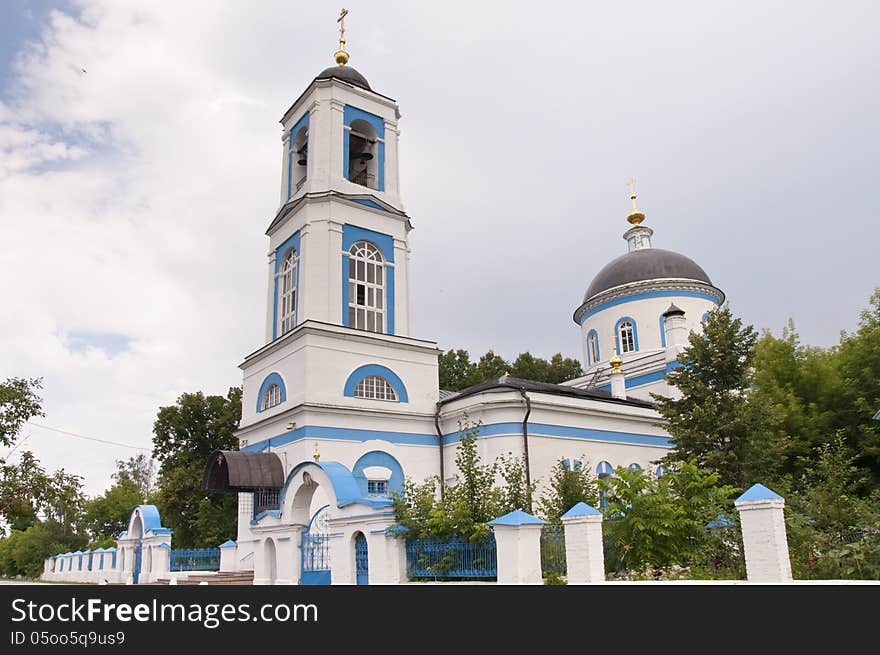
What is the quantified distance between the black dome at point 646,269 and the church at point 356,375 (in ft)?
27.0

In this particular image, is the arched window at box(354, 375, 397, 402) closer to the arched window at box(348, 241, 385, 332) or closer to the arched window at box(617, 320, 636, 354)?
the arched window at box(348, 241, 385, 332)

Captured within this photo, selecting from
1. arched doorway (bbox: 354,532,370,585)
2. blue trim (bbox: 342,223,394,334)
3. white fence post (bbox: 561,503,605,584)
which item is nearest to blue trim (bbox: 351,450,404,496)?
blue trim (bbox: 342,223,394,334)

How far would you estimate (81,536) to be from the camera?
4047 centimetres

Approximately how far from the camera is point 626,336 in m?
30.5

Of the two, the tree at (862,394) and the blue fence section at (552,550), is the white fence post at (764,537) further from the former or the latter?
the tree at (862,394)

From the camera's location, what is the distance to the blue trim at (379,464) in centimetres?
1875

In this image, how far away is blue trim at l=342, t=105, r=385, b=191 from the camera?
877 inches

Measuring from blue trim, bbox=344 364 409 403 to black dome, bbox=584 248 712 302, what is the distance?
545 inches

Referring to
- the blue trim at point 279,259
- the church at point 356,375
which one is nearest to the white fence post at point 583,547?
the church at point 356,375

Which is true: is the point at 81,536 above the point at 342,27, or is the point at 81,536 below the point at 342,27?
below

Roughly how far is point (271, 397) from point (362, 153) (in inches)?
326
